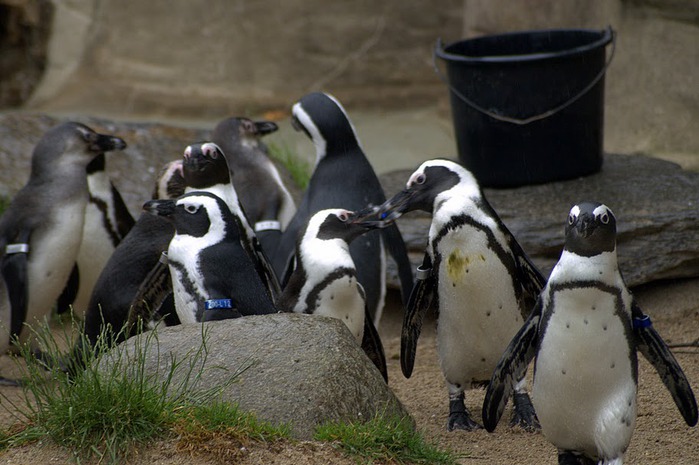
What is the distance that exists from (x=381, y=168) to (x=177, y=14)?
2.58 metres

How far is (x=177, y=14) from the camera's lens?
30.9 ft

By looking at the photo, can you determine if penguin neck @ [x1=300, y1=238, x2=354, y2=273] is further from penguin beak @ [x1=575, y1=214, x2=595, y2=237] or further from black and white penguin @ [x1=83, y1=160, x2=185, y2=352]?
penguin beak @ [x1=575, y1=214, x2=595, y2=237]

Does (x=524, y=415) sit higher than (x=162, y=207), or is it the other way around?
(x=162, y=207)

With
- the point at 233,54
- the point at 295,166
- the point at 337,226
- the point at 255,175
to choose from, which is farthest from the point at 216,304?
the point at 233,54

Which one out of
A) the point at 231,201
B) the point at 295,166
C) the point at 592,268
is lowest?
the point at 295,166

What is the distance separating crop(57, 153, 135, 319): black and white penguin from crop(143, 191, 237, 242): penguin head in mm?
1531

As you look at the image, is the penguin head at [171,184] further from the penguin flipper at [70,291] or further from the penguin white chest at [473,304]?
the penguin white chest at [473,304]

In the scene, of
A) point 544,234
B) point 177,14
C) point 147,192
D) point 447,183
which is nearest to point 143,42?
→ point 177,14

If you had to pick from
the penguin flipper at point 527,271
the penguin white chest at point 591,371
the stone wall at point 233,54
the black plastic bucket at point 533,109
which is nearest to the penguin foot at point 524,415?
the penguin flipper at point 527,271

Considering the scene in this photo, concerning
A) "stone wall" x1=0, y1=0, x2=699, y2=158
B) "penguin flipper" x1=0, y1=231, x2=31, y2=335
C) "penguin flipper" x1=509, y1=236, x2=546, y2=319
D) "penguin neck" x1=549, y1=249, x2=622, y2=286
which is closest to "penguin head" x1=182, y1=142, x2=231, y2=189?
"penguin flipper" x1=0, y1=231, x2=31, y2=335

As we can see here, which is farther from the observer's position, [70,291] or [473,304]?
[70,291]

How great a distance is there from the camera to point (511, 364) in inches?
134

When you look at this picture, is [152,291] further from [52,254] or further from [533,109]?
[533,109]

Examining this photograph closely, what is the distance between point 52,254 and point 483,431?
2437 millimetres
